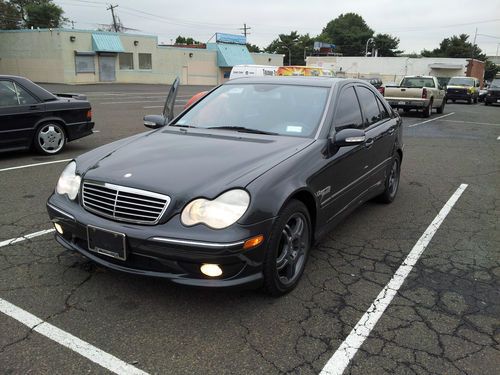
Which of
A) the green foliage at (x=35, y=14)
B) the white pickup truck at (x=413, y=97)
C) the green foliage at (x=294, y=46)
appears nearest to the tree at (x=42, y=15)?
the green foliage at (x=35, y=14)

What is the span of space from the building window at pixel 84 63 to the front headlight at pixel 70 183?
3990cm

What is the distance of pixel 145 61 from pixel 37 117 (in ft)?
135

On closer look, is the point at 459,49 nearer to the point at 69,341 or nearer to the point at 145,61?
the point at 145,61

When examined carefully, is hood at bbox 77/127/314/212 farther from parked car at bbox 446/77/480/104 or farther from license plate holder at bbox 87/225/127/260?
parked car at bbox 446/77/480/104

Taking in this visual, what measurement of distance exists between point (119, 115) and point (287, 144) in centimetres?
1328

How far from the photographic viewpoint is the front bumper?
2.78 metres

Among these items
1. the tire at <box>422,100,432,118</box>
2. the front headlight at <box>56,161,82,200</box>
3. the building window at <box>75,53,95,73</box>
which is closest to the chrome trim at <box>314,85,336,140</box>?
the front headlight at <box>56,161,82,200</box>

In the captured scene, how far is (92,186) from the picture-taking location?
3213mm

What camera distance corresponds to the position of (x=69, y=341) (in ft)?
9.10

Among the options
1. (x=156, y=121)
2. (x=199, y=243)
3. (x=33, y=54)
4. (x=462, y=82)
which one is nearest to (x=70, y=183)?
(x=199, y=243)

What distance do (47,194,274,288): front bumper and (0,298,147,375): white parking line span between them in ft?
1.64

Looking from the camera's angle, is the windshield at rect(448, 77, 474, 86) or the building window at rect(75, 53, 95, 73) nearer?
the windshield at rect(448, 77, 474, 86)

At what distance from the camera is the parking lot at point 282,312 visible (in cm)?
266

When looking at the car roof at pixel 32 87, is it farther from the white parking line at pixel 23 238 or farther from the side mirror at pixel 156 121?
the white parking line at pixel 23 238
